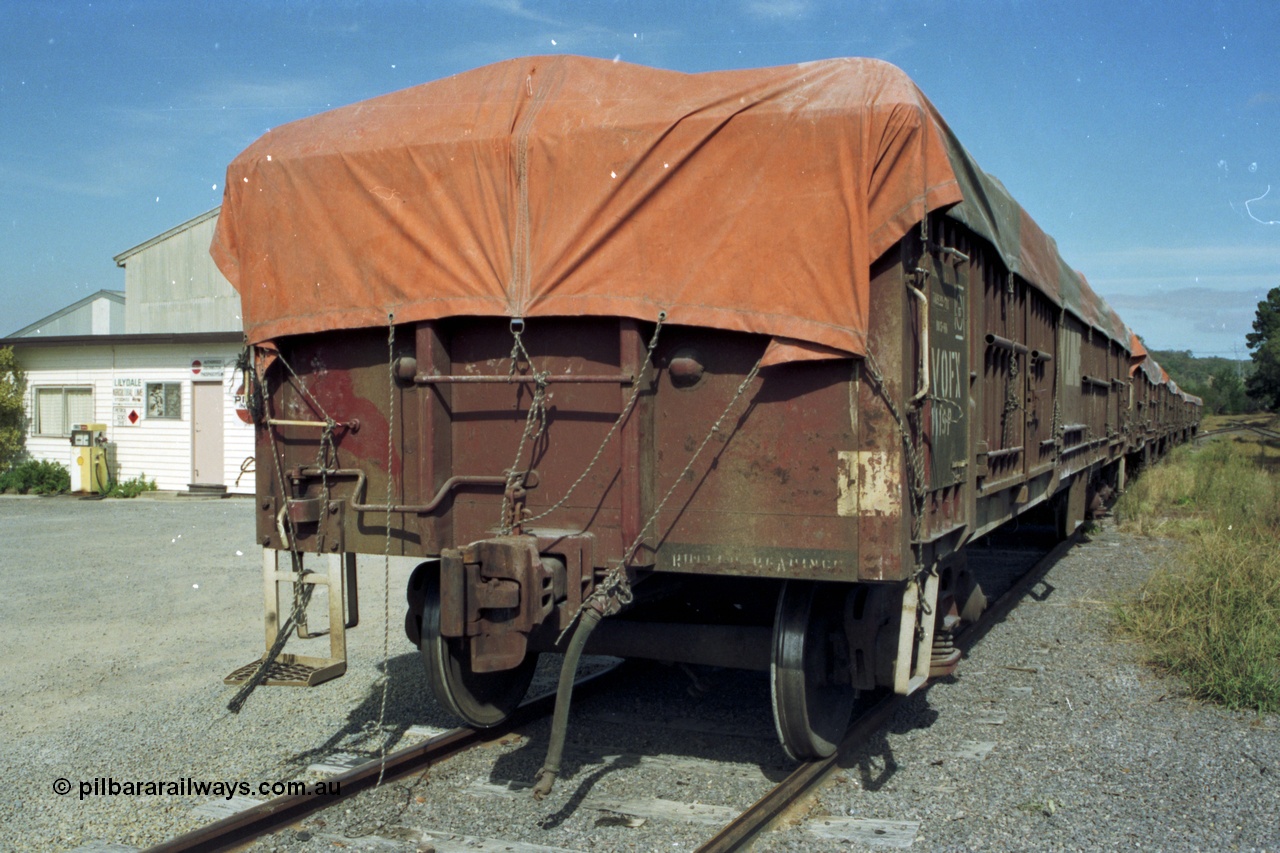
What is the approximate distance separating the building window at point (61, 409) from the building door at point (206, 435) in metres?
3.22

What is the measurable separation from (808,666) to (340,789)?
7.08ft

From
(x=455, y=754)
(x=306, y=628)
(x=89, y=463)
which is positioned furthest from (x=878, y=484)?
(x=89, y=463)

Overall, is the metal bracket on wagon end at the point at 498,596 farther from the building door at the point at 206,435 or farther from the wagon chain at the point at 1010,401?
the building door at the point at 206,435

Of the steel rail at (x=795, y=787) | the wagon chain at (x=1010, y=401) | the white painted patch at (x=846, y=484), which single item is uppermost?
the wagon chain at (x=1010, y=401)

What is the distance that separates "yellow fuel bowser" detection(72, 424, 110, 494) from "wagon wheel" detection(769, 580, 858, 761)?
68.0ft

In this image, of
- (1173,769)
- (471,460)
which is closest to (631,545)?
(471,460)

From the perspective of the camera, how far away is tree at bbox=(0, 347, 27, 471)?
77.1ft

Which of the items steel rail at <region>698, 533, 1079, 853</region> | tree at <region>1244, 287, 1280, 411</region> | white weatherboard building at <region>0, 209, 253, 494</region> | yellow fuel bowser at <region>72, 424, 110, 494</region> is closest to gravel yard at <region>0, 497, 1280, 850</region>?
steel rail at <region>698, 533, 1079, 853</region>

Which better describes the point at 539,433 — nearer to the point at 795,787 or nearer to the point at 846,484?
the point at 846,484

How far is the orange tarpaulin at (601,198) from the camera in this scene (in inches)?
170

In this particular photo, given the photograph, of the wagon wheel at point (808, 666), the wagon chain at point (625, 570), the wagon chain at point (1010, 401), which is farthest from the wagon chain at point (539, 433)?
the wagon chain at point (1010, 401)

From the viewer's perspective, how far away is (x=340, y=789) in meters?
4.84

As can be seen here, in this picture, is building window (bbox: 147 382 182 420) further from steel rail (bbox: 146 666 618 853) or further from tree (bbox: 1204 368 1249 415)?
tree (bbox: 1204 368 1249 415)

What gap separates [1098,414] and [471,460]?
9.87 m
